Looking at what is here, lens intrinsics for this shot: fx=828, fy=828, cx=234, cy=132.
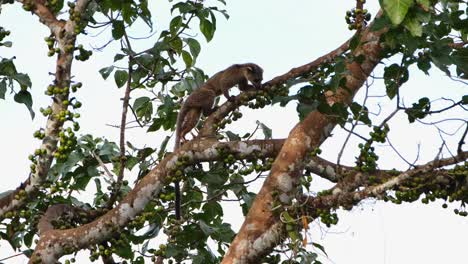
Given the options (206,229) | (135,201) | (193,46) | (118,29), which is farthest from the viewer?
(193,46)

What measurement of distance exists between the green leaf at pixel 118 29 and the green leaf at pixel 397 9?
3.01 metres

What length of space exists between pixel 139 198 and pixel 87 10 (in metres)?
1.43

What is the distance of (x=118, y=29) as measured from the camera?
597cm

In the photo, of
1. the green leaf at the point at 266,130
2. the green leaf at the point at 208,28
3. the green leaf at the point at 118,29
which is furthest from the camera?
the green leaf at the point at 208,28

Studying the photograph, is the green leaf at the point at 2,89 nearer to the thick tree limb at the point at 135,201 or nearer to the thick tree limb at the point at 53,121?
the thick tree limb at the point at 53,121

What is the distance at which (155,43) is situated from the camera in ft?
19.7

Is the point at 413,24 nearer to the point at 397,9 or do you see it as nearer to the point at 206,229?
the point at 397,9

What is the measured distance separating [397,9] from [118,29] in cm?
305

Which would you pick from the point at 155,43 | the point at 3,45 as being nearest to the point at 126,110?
the point at 155,43

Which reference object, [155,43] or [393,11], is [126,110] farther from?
[393,11]

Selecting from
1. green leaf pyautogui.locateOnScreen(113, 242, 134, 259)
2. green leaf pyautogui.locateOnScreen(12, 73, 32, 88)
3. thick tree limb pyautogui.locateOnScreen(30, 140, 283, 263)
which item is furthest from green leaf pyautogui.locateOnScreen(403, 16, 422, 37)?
green leaf pyautogui.locateOnScreen(12, 73, 32, 88)

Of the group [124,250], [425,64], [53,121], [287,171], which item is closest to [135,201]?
[124,250]

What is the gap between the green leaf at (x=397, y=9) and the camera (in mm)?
3312

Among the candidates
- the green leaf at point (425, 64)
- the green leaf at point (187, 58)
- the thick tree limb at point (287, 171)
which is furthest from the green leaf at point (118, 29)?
the green leaf at point (425, 64)
